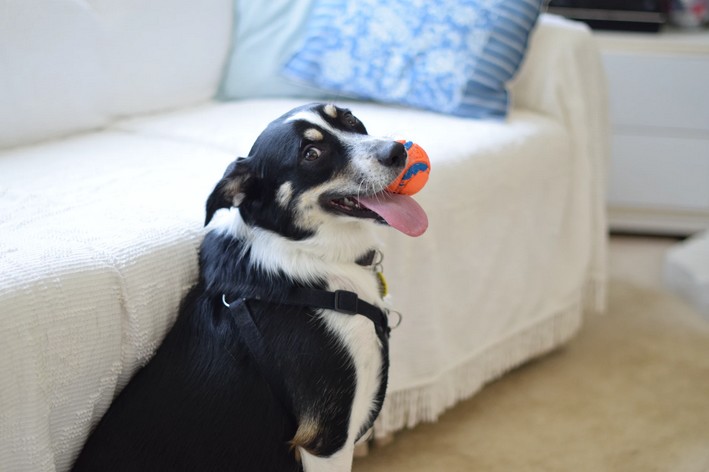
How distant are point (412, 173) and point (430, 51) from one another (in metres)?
0.85

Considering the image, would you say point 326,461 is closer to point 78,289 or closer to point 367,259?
point 367,259

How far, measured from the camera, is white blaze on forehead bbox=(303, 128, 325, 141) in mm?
1311

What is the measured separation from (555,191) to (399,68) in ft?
1.70

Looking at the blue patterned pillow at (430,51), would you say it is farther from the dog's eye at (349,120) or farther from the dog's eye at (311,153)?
the dog's eye at (311,153)

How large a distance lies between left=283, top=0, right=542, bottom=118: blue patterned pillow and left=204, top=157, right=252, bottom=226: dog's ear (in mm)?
941

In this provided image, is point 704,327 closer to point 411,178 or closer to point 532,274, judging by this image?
point 532,274

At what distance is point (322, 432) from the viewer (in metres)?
1.29

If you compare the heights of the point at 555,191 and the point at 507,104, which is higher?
the point at 507,104

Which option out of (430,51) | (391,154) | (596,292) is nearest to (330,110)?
(391,154)

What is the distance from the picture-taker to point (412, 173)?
1381 mm

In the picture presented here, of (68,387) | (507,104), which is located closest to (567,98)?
(507,104)

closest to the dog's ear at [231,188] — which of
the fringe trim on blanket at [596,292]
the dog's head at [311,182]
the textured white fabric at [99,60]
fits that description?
the dog's head at [311,182]

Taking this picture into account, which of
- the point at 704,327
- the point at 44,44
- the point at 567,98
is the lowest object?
the point at 704,327

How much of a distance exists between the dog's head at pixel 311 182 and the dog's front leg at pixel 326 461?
35 cm
